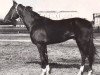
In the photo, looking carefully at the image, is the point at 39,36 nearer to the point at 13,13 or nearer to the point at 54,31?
the point at 54,31

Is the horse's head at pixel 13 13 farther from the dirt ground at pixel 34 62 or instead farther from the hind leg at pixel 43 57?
the dirt ground at pixel 34 62

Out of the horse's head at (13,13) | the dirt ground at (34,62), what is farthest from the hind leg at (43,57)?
the horse's head at (13,13)

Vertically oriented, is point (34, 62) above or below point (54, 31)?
below

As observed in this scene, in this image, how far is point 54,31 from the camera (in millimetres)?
9734

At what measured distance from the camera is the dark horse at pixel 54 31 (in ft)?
31.4

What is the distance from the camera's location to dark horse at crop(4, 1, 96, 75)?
9.58 meters

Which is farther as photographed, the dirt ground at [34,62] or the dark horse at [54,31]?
the dirt ground at [34,62]

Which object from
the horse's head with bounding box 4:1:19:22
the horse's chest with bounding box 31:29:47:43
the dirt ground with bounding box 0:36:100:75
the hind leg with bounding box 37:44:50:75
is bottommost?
the dirt ground with bounding box 0:36:100:75

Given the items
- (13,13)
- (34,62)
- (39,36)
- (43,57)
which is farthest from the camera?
(34,62)

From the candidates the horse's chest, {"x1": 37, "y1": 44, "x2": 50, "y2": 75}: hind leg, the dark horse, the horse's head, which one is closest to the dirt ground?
{"x1": 37, "y1": 44, "x2": 50, "y2": 75}: hind leg

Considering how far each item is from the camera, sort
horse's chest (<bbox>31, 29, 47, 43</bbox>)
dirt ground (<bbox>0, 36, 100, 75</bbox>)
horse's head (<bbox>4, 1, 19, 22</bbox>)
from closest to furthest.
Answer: horse's chest (<bbox>31, 29, 47, 43</bbox>)
horse's head (<bbox>4, 1, 19, 22</bbox>)
dirt ground (<bbox>0, 36, 100, 75</bbox>)

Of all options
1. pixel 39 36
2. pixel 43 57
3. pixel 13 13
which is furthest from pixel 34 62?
pixel 13 13

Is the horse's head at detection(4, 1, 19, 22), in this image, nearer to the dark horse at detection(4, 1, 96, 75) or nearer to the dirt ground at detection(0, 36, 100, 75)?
the dark horse at detection(4, 1, 96, 75)

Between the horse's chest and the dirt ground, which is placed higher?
the horse's chest
